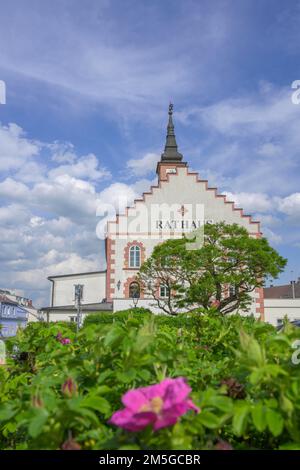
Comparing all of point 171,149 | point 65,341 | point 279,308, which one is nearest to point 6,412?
point 65,341

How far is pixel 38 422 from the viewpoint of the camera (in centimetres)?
136

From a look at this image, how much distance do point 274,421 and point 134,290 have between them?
106ft

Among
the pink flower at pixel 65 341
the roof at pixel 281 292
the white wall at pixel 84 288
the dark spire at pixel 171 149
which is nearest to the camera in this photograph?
the pink flower at pixel 65 341

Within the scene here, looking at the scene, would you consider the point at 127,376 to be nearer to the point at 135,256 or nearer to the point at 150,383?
the point at 150,383

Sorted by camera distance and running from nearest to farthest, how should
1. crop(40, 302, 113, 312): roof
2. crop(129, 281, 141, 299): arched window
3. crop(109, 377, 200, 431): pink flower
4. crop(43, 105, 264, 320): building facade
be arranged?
crop(109, 377, 200, 431): pink flower
crop(40, 302, 113, 312): roof
crop(129, 281, 141, 299): arched window
crop(43, 105, 264, 320): building facade

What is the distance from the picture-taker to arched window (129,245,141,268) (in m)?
34.0

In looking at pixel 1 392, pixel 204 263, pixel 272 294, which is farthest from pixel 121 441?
pixel 272 294

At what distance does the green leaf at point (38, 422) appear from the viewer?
1.32 m

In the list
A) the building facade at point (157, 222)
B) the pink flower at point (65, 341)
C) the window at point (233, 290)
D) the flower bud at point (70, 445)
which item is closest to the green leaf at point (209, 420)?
the flower bud at point (70, 445)

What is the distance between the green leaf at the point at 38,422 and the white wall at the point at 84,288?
121ft

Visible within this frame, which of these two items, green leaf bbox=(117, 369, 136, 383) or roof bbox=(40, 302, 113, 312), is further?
roof bbox=(40, 302, 113, 312)

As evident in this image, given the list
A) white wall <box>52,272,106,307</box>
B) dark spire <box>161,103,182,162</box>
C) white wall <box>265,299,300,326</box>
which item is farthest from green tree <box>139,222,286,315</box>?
dark spire <box>161,103,182,162</box>

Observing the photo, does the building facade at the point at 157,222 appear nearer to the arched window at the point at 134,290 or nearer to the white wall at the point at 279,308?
the arched window at the point at 134,290

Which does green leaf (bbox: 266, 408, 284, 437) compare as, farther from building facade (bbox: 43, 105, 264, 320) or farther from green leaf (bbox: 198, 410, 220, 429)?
building facade (bbox: 43, 105, 264, 320)
